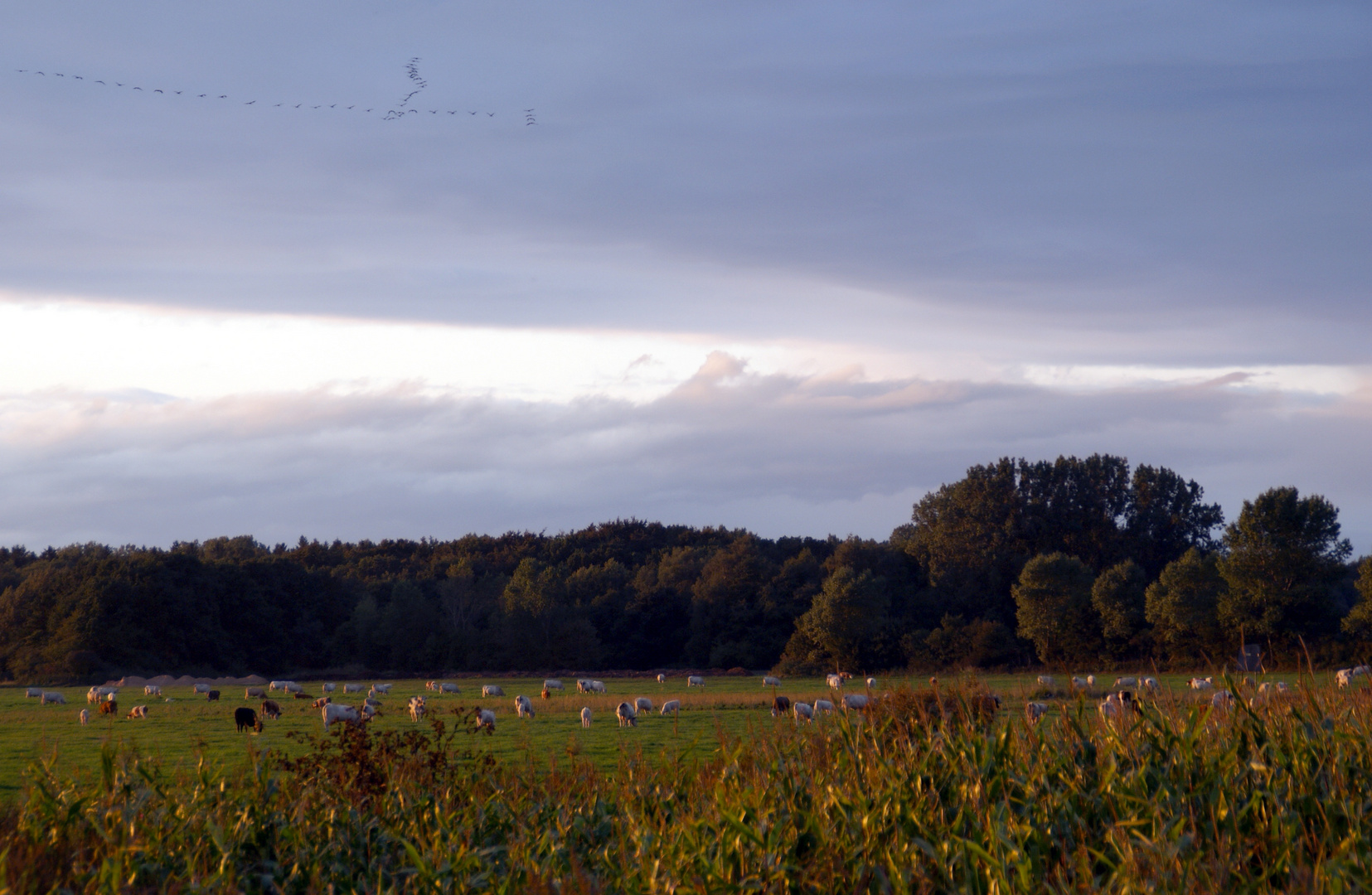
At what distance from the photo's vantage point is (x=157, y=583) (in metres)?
70.4

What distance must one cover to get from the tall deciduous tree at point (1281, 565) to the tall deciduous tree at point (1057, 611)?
8.87 m

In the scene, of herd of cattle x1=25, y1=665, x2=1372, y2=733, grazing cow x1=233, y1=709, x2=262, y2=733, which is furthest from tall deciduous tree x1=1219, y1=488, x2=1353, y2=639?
grazing cow x1=233, y1=709, x2=262, y2=733

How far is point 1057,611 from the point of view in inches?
2667

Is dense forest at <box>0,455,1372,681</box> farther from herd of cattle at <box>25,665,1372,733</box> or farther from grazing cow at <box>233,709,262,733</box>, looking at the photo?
grazing cow at <box>233,709,262,733</box>

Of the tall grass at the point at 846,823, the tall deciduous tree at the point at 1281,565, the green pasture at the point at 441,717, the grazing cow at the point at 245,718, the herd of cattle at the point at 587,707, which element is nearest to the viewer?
the tall grass at the point at 846,823

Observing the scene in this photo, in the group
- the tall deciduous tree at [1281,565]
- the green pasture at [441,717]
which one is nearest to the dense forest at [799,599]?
the tall deciduous tree at [1281,565]

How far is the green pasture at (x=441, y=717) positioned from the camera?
62.6ft

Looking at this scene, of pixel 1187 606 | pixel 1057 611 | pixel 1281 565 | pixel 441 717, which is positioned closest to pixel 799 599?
pixel 1057 611

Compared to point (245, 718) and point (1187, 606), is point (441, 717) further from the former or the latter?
point (1187, 606)

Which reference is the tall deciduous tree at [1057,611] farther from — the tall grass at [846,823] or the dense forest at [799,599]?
the tall grass at [846,823]

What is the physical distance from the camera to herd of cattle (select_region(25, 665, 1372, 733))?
1107 cm

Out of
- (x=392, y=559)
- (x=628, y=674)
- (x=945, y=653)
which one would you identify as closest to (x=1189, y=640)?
(x=945, y=653)

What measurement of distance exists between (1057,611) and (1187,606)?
8.53m

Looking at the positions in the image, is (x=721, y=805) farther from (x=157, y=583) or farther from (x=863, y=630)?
(x=157, y=583)
